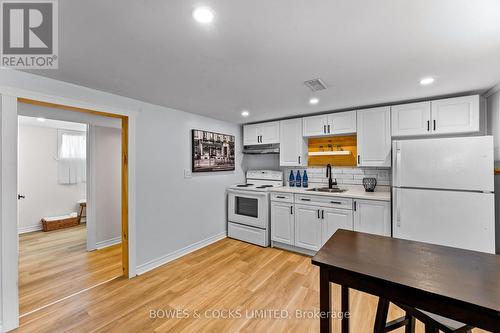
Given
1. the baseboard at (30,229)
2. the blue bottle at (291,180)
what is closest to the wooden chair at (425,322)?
the blue bottle at (291,180)

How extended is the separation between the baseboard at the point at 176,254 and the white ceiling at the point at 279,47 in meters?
2.20

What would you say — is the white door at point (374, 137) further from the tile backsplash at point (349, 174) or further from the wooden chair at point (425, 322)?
the wooden chair at point (425, 322)

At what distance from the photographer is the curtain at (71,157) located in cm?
476

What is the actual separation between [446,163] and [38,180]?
6979 mm

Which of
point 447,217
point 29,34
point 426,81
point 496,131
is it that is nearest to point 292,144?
point 426,81

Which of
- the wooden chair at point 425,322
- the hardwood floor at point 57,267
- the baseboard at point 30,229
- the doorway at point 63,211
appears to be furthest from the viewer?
the baseboard at point 30,229

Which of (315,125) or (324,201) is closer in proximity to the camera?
(324,201)

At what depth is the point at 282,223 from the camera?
345 centimetres

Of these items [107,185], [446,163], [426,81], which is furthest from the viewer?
[107,185]

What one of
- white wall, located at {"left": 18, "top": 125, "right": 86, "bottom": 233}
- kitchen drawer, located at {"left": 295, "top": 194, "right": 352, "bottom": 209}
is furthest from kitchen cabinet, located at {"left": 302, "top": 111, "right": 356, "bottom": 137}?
white wall, located at {"left": 18, "top": 125, "right": 86, "bottom": 233}

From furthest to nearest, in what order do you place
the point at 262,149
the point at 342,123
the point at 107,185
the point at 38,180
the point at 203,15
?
the point at 38,180 → the point at 262,149 → the point at 107,185 → the point at 342,123 → the point at 203,15

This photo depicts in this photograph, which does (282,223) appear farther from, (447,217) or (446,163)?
(446,163)

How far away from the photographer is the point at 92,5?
1098mm

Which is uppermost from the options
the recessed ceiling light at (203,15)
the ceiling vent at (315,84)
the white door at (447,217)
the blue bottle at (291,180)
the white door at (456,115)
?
the ceiling vent at (315,84)
